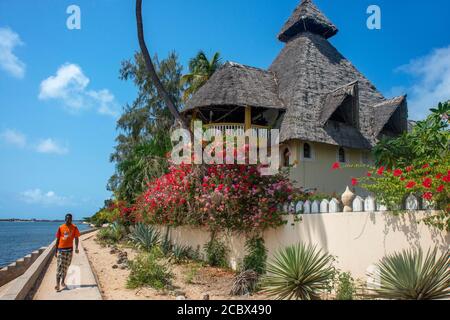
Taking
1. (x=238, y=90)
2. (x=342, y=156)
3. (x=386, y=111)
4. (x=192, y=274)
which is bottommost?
(x=192, y=274)

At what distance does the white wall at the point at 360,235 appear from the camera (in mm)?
6033

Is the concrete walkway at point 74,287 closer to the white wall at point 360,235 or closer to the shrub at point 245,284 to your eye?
the shrub at point 245,284

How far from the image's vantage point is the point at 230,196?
9570 mm

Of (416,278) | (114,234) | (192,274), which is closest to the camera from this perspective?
(416,278)

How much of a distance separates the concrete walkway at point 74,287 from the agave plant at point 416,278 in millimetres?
5015

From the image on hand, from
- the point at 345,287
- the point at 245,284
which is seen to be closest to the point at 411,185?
the point at 345,287

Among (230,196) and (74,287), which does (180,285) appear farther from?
(230,196)

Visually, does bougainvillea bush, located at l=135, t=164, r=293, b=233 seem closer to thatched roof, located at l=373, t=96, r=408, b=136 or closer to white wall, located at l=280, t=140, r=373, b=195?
white wall, located at l=280, t=140, r=373, b=195

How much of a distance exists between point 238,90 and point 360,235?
1145 centimetres

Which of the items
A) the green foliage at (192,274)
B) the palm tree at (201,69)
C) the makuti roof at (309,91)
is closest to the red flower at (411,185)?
the green foliage at (192,274)

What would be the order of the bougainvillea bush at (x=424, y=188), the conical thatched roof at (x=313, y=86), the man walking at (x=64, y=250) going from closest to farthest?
the bougainvillea bush at (x=424, y=188)
the man walking at (x=64, y=250)
the conical thatched roof at (x=313, y=86)

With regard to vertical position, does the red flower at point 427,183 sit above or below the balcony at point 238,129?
below

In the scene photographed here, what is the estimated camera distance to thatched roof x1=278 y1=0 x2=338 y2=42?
2153 cm
